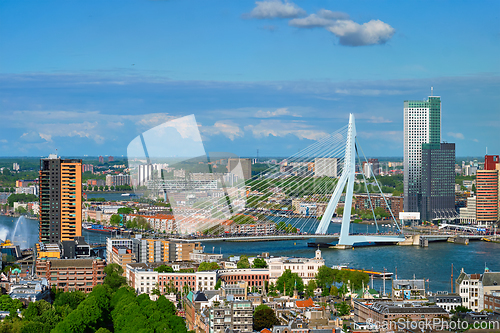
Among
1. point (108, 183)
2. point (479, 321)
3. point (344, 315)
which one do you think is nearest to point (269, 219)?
point (344, 315)

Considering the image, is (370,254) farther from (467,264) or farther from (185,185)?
(185,185)

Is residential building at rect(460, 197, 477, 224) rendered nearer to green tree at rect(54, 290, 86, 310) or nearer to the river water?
the river water

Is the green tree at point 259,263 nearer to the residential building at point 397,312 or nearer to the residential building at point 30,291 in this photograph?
the residential building at point 30,291

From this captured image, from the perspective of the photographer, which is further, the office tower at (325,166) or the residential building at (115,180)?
the residential building at (115,180)

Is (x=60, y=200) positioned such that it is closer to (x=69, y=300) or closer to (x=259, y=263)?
(x=259, y=263)

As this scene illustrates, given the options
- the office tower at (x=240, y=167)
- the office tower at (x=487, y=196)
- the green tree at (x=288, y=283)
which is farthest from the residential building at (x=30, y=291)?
the office tower at (x=487, y=196)

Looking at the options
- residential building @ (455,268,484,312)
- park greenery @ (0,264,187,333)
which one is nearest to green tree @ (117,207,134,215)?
park greenery @ (0,264,187,333)
